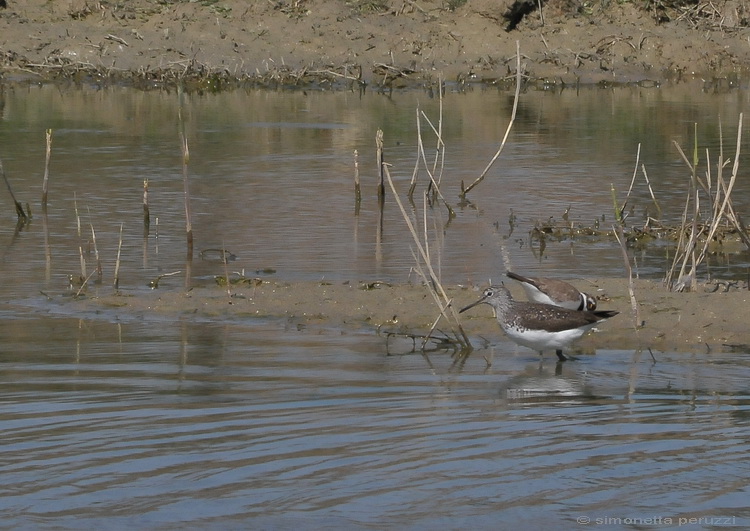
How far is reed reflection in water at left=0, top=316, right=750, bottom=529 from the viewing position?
721 cm

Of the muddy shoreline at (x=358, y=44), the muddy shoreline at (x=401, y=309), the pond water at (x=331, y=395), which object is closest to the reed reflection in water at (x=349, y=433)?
Result: the pond water at (x=331, y=395)

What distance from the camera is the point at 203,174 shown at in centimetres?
2109

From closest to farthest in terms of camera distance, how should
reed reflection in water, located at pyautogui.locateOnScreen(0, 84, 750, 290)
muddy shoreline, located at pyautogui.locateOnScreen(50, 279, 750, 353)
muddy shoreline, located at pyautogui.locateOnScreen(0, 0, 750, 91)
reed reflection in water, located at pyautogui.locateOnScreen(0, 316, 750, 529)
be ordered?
reed reflection in water, located at pyautogui.locateOnScreen(0, 316, 750, 529)
muddy shoreline, located at pyautogui.locateOnScreen(50, 279, 750, 353)
reed reflection in water, located at pyautogui.locateOnScreen(0, 84, 750, 290)
muddy shoreline, located at pyautogui.locateOnScreen(0, 0, 750, 91)

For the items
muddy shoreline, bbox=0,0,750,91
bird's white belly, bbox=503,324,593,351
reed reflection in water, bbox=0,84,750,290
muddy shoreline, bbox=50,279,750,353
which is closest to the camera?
bird's white belly, bbox=503,324,593,351

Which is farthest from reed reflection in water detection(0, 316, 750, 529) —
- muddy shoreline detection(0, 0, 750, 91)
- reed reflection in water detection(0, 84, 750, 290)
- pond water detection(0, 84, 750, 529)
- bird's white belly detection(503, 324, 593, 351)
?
muddy shoreline detection(0, 0, 750, 91)

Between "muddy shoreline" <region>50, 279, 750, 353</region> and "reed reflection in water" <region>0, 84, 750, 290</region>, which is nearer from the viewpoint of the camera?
"muddy shoreline" <region>50, 279, 750, 353</region>

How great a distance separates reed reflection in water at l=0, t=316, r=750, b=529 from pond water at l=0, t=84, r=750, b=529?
0.8 inches

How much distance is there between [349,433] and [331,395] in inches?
36.2

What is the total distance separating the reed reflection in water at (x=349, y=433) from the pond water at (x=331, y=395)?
2 centimetres

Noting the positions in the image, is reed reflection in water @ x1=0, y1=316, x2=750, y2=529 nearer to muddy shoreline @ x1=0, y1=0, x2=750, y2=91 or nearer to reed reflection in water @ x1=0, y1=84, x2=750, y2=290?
reed reflection in water @ x1=0, y1=84, x2=750, y2=290

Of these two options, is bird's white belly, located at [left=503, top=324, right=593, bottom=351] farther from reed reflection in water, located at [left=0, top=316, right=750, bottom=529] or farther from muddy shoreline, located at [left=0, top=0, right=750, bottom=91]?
muddy shoreline, located at [left=0, top=0, right=750, bottom=91]

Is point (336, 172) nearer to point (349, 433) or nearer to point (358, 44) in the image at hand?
point (349, 433)

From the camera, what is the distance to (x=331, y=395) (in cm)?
934

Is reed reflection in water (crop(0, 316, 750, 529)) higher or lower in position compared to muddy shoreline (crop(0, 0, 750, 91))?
lower
